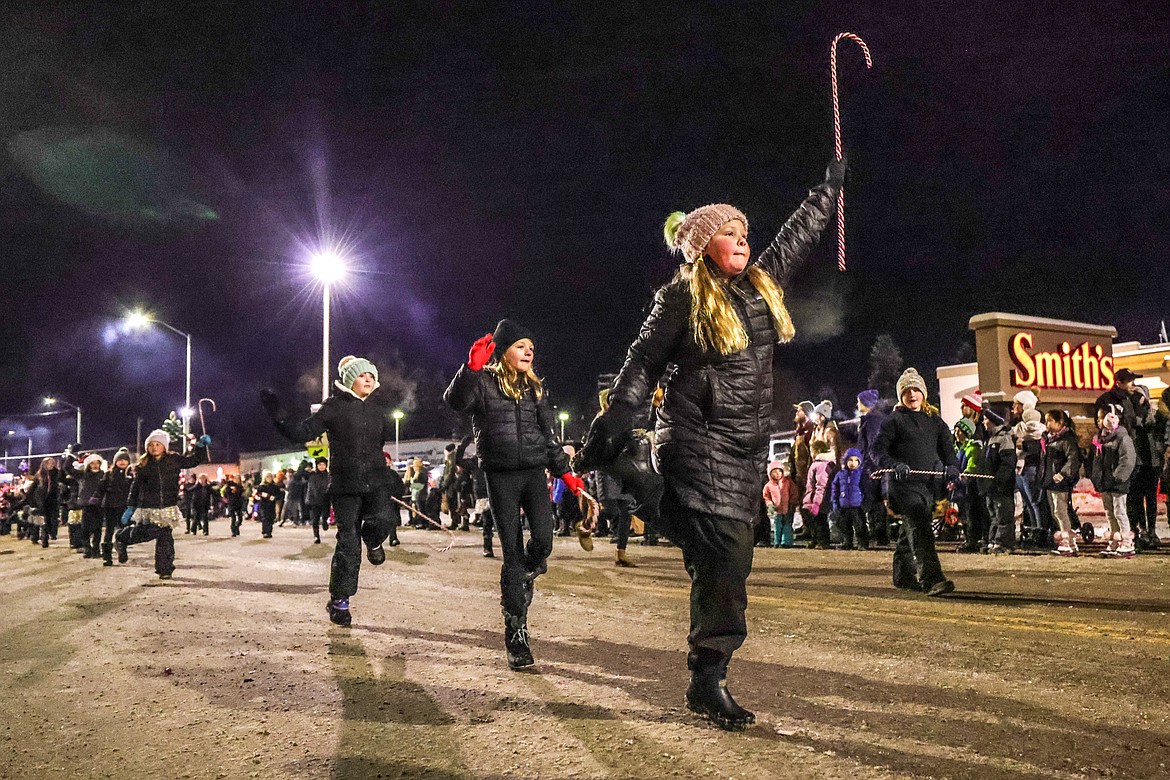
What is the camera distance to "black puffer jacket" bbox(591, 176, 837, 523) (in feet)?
12.6

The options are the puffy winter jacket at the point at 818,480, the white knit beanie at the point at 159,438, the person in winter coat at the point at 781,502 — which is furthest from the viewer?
the person in winter coat at the point at 781,502

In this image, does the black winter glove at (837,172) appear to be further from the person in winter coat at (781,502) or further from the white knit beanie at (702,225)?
the person in winter coat at (781,502)

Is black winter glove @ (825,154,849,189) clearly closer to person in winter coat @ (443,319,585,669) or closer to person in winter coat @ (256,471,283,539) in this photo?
person in winter coat @ (443,319,585,669)

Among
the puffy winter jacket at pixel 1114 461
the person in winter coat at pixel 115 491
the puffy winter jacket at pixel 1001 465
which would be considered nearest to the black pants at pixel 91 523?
the person in winter coat at pixel 115 491

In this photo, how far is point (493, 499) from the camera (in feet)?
18.3

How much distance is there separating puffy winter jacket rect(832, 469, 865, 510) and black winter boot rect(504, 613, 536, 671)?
956cm

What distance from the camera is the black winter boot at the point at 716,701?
3717 millimetres

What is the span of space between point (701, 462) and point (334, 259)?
22943mm

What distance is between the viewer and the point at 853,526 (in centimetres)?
1411

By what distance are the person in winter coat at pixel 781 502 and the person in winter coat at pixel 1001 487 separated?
3386mm

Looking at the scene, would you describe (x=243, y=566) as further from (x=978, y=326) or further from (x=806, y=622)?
(x=978, y=326)

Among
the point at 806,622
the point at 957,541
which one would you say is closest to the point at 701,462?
the point at 806,622

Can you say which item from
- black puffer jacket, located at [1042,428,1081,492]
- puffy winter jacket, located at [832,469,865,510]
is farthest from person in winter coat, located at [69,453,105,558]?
black puffer jacket, located at [1042,428,1081,492]

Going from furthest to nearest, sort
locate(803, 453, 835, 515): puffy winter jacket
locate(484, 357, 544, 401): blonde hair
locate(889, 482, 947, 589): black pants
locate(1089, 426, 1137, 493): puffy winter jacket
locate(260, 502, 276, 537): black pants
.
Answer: locate(260, 502, 276, 537): black pants → locate(803, 453, 835, 515): puffy winter jacket → locate(1089, 426, 1137, 493): puffy winter jacket → locate(889, 482, 947, 589): black pants → locate(484, 357, 544, 401): blonde hair
